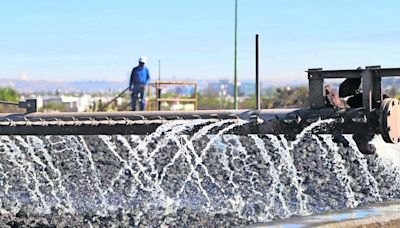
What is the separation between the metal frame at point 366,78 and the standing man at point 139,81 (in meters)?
11.7

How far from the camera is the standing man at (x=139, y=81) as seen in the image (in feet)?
69.9

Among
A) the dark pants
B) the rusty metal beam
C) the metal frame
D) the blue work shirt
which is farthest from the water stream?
the blue work shirt

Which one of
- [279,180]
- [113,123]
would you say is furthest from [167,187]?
[113,123]

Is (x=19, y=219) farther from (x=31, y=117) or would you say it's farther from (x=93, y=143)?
(x=93, y=143)

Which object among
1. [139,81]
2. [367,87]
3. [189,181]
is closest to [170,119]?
[367,87]

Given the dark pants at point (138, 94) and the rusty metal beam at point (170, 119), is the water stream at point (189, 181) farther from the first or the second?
the dark pants at point (138, 94)

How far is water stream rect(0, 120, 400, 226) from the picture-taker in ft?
37.5

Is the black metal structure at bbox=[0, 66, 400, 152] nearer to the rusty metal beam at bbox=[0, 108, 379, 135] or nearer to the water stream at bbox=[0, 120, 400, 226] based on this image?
the rusty metal beam at bbox=[0, 108, 379, 135]

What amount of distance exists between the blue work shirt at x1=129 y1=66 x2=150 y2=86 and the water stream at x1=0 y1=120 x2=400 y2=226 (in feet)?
5.42

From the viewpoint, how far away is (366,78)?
9.38 meters

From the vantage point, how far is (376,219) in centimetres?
624

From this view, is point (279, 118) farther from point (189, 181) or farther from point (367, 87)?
point (189, 181)

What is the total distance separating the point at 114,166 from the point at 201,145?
3.56m

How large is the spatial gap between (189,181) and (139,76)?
21.8ft
